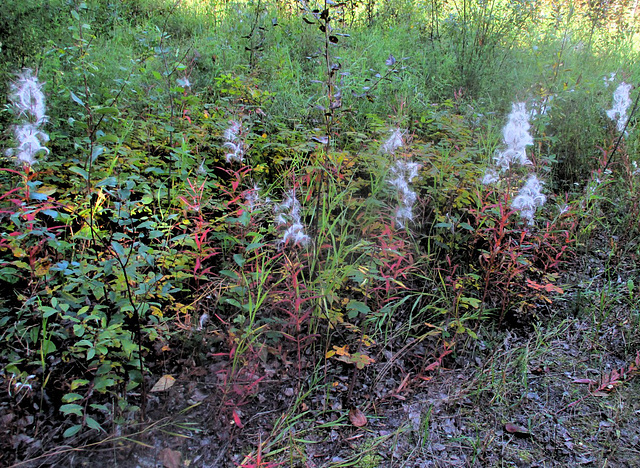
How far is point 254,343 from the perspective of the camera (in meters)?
2.01

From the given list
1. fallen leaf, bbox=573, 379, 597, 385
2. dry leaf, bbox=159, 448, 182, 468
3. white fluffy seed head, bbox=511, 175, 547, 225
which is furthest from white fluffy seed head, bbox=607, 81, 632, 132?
dry leaf, bbox=159, 448, 182, 468

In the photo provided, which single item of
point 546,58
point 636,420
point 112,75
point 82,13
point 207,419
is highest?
point 546,58

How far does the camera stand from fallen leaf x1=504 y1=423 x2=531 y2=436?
188 cm

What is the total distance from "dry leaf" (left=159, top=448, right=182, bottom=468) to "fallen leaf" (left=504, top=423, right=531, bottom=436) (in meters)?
1.45

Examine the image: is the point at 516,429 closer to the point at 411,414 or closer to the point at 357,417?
the point at 411,414

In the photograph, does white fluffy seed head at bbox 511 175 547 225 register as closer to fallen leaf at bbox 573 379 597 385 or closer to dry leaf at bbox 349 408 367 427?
fallen leaf at bbox 573 379 597 385

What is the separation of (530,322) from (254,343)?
1.67m

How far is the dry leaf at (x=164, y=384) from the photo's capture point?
1881mm

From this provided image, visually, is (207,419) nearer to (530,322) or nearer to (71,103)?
(530,322)

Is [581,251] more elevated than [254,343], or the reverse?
[581,251]

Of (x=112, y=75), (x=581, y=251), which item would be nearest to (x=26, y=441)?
(x=112, y=75)

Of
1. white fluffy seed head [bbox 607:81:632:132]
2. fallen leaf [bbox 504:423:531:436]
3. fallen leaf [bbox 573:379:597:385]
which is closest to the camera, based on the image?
fallen leaf [bbox 504:423:531:436]

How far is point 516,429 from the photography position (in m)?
1.89

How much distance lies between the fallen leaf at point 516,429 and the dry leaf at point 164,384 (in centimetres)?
156
